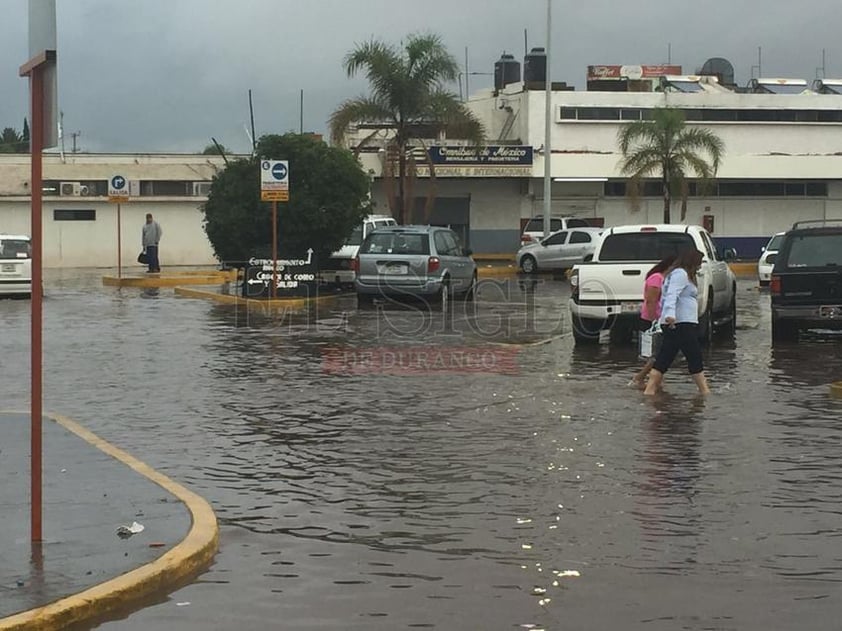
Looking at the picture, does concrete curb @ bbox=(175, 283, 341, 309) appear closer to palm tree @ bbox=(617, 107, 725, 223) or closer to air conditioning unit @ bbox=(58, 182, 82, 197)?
air conditioning unit @ bbox=(58, 182, 82, 197)

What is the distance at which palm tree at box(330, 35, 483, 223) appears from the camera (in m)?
49.8

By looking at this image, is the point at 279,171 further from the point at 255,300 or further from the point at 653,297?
the point at 653,297

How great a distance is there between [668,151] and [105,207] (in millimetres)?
21570

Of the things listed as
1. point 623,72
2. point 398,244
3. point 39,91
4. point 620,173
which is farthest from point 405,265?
point 623,72

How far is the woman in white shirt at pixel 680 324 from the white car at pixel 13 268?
760 inches

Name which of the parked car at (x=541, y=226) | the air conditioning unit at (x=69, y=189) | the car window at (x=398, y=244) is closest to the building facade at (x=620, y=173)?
the parked car at (x=541, y=226)

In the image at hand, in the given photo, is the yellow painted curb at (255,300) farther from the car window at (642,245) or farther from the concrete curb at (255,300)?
the car window at (642,245)

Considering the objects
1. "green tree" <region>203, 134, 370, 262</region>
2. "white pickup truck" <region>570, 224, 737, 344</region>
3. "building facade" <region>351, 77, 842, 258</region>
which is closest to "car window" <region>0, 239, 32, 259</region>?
"green tree" <region>203, 134, 370, 262</region>

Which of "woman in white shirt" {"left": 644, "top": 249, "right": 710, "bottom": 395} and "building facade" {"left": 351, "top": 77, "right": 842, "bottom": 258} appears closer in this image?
"woman in white shirt" {"left": 644, "top": 249, "right": 710, "bottom": 395}

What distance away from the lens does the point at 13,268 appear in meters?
31.4

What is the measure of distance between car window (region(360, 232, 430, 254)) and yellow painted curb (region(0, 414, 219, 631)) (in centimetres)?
2035

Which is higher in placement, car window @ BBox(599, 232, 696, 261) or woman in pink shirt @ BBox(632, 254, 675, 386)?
car window @ BBox(599, 232, 696, 261)

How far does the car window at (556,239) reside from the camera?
46125 mm

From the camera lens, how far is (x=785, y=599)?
7293 millimetres
